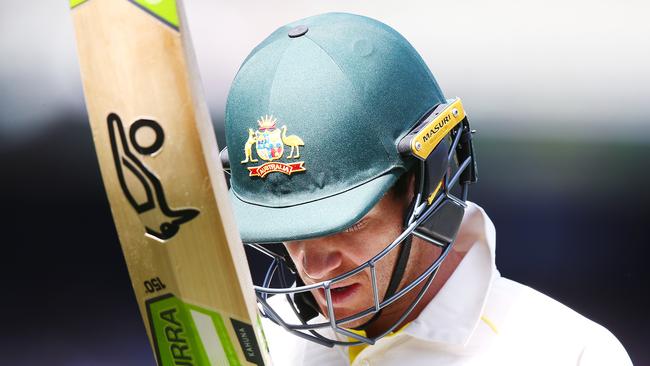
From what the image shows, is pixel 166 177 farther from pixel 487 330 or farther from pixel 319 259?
pixel 487 330

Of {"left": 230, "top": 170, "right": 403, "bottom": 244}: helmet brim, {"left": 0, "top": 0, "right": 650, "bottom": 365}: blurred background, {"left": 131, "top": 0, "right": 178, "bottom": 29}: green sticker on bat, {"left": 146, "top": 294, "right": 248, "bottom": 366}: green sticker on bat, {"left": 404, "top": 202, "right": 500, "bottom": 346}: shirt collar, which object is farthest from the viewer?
{"left": 0, "top": 0, "right": 650, "bottom": 365}: blurred background

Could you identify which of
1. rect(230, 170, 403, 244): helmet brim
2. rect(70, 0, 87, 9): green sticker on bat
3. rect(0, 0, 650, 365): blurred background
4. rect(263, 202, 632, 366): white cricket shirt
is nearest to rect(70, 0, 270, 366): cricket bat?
rect(70, 0, 87, 9): green sticker on bat

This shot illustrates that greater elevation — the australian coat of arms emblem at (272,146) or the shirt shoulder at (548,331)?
the australian coat of arms emblem at (272,146)

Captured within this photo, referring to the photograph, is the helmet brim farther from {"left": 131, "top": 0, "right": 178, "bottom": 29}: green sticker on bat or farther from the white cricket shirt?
{"left": 131, "top": 0, "right": 178, "bottom": 29}: green sticker on bat

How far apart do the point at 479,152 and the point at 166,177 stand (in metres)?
1.10

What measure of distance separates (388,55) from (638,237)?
872 millimetres

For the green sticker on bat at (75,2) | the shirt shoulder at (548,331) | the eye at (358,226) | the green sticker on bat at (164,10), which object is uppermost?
the green sticker on bat at (75,2)

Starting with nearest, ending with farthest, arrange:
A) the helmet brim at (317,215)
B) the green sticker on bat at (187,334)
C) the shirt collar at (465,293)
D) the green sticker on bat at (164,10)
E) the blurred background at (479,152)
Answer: the green sticker on bat at (164,10) → the green sticker on bat at (187,334) → the helmet brim at (317,215) → the shirt collar at (465,293) → the blurred background at (479,152)

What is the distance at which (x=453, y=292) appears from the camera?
1422 mm

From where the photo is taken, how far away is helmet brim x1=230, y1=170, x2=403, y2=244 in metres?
1.25

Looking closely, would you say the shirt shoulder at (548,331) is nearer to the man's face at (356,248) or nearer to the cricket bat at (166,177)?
the man's face at (356,248)

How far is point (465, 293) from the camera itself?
4.66ft

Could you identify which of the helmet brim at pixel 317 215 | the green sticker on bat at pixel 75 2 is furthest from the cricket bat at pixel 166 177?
the helmet brim at pixel 317 215

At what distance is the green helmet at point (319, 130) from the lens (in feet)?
4.20
